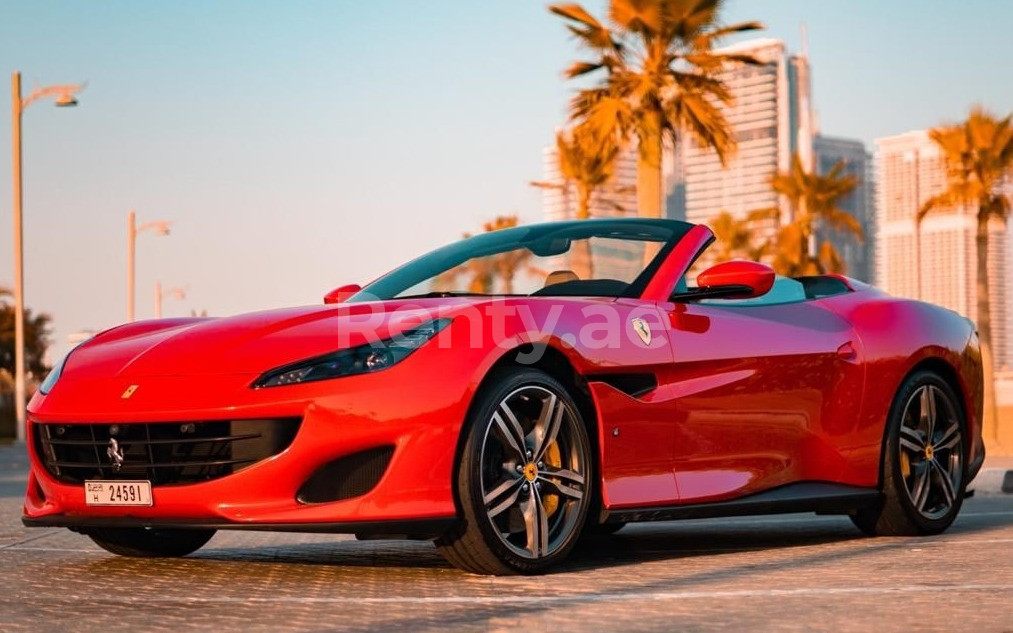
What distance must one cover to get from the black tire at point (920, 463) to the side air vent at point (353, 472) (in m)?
2.91

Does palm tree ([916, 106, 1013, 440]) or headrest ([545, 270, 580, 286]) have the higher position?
palm tree ([916, 106, 1013, 440])

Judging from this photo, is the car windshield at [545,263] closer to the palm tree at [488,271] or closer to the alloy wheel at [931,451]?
the palm tree at [488,271]

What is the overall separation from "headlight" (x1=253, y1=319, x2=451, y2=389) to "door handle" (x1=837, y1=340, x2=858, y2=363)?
7.82ft

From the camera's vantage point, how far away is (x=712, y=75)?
88.9 feet

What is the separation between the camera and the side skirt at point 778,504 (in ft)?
19.2

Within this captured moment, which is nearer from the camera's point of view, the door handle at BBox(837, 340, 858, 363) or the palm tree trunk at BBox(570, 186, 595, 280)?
the palm tree trunk at BBox(570, 186, 595, 280)

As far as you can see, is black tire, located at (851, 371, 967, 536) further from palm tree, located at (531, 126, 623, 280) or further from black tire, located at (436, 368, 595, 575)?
palm tree, located at (531, 126, 623, 280)

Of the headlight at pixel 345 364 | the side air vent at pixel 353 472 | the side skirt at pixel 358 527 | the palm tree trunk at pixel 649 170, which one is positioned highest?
the palm tree trunk at pixel 649 170

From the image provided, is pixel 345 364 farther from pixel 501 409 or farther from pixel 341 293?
pixel 341 293

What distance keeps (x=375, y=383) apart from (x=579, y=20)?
22405mm

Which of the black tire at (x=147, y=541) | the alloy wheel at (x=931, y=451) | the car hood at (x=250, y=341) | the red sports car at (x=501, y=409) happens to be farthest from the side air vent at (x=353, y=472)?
the alloy wheel at (x=931, y=451)

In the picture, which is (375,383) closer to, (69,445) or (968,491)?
(69,445)

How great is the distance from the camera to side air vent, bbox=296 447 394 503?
5.14m

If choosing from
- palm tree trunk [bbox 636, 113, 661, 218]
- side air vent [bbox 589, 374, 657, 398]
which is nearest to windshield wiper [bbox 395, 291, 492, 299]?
side air vent [bbox 589, 374, 657, 398]
